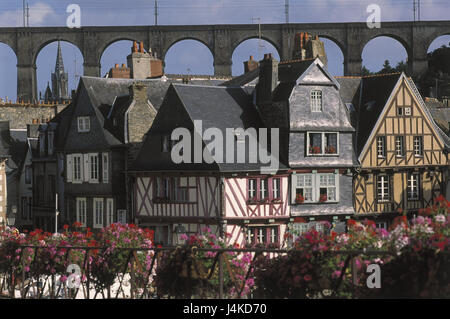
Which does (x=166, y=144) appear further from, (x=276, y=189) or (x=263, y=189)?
(x=276, y=189)

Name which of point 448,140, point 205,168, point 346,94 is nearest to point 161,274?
point 205,168

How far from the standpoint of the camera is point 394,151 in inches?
1246

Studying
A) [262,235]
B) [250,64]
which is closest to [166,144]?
[262,235]

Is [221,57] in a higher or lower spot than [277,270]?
higher

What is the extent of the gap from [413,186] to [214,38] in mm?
38585

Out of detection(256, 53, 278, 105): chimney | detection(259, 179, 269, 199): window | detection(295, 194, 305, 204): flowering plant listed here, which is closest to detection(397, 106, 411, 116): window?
detection(256, 53, 278, 105): chimney

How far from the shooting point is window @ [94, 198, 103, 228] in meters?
31.5

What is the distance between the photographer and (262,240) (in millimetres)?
27562

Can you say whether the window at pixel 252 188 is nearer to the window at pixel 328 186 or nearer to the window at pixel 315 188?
the window at pixel 315 188

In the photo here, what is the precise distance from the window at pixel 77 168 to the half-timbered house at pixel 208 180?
11.8 feet

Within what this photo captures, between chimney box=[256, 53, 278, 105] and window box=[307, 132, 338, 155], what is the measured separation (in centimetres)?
188

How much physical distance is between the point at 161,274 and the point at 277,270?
5.25ft

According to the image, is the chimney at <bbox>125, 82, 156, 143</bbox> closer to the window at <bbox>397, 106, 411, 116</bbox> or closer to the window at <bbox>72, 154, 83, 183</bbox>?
the window at <bbox>72, 154, 83, 183</bbox>
